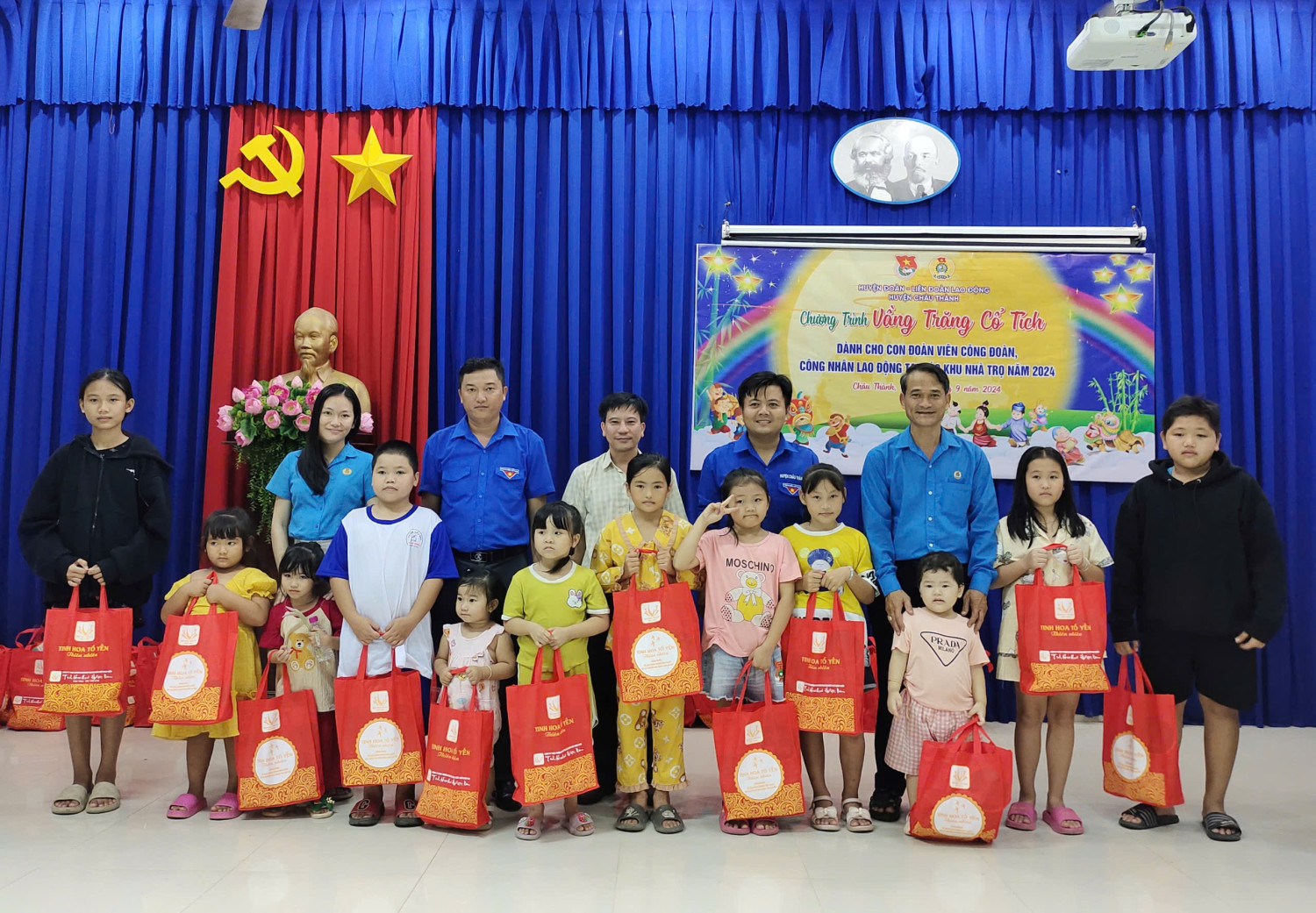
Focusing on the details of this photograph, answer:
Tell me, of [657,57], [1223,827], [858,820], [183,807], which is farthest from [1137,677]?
[657,57]

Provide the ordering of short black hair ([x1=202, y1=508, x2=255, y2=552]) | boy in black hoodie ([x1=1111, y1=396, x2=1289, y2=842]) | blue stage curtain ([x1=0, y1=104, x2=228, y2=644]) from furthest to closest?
blue stage curtain ([x1=0, y1=104, x2=228, y2=644]) < short black hair ([x1=202, y1=508, x2=255, y2=552]) < boy in black hoodie ([x1=1111, y1=396, x2=1289, y2=842])

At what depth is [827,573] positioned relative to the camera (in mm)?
2861

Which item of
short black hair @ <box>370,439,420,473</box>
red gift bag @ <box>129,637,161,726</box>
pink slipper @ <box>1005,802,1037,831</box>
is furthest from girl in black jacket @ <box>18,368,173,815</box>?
pink slipper @ <box>1005,802,1037,831</box>

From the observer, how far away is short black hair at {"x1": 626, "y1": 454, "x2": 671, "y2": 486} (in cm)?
290

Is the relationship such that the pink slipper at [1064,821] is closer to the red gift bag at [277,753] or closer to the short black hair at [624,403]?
the short black hair at [624,403]

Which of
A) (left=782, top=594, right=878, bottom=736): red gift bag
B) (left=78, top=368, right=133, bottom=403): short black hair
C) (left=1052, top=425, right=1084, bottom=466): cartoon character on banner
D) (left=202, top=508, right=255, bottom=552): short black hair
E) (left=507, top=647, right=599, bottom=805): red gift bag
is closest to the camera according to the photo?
(left=507, top=647, right=599, bottom=805): red gift bag

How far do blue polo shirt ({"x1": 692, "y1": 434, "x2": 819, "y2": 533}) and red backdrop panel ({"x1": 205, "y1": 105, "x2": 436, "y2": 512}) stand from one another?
178 centimetres

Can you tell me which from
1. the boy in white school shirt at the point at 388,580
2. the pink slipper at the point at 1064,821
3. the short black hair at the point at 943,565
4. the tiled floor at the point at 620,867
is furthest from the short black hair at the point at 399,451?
the pink slipper at the point at 1064,821

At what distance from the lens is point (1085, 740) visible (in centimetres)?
414

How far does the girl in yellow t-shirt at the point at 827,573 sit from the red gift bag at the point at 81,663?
80.5 inches

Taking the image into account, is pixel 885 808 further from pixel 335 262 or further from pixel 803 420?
pixel 335 262

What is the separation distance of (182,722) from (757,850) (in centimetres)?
166

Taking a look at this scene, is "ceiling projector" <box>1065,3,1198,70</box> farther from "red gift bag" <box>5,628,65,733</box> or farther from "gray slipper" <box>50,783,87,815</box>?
"red gift bag" <box>5,628,65,733</box>

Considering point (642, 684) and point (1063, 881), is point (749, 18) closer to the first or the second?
point (642, 684)
